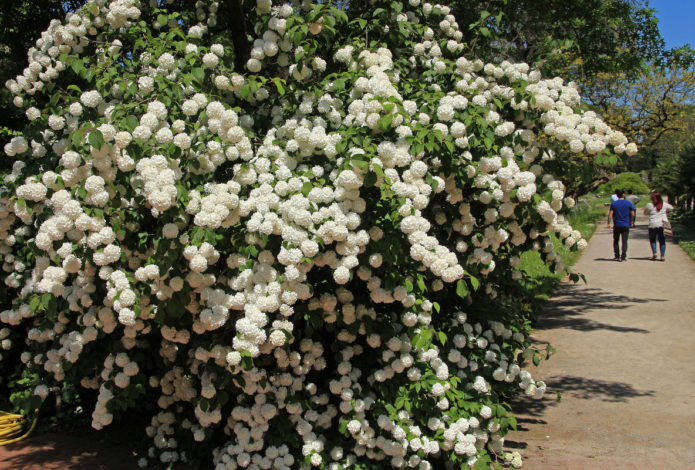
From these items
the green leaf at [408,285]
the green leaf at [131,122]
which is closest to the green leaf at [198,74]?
the green leaf at [131,122]

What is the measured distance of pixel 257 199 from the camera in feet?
11.3

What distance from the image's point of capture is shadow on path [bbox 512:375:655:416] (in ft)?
18.1

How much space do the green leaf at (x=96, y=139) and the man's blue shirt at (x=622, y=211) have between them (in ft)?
43.2

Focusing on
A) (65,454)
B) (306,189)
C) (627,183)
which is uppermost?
(627,183)

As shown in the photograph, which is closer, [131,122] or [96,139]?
[96,139]

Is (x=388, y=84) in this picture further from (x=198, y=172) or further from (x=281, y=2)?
(x=281, y=2)

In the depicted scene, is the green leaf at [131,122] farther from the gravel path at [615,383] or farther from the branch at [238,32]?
the gravel path at [615,383]

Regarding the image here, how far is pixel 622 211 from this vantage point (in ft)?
45.1

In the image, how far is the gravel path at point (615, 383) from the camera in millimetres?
4484

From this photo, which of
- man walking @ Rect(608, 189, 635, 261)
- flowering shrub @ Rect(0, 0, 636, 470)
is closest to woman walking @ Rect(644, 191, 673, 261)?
man walking @ Rect(608, 189, 635, 261)

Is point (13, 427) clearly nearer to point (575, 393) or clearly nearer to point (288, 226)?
point (288, 226)

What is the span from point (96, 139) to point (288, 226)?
116cm

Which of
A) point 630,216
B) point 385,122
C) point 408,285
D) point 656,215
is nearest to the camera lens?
point 385,122

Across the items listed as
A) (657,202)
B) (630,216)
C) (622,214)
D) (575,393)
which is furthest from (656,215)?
(575,393)
